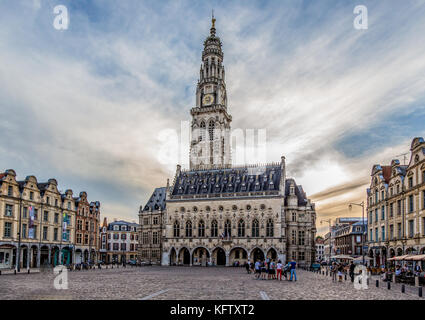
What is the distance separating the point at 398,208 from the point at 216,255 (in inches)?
1482

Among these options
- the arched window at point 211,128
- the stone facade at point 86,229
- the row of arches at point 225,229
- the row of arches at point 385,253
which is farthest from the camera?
the arched window at point 211,128

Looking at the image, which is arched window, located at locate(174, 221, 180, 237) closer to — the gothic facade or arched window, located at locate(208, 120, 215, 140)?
the gothic facade

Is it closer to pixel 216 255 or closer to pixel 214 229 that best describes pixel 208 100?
pixel 214 229

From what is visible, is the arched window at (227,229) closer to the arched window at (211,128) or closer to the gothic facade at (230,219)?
the gothic facade at (230,219)

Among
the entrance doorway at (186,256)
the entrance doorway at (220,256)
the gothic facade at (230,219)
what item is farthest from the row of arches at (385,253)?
the entrance doorway at (186,256)

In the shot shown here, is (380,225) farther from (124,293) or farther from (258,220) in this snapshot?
(124,293)

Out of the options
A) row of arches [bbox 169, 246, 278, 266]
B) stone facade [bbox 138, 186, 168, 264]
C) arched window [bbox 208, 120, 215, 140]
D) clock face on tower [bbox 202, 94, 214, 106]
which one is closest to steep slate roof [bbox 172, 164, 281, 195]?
stone facade [bbox 138, 186, 168, 264]

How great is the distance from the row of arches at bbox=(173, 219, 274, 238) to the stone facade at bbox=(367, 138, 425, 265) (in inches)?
741

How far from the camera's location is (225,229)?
7544 cm

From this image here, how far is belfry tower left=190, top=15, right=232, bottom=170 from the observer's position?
95438 mm

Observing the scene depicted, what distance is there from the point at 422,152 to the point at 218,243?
42.9 m

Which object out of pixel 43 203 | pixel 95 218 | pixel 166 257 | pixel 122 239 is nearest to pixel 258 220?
pixel 166 257

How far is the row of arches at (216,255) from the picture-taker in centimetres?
7275
